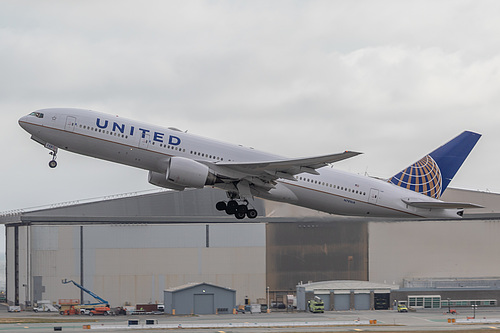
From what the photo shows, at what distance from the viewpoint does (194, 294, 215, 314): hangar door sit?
8881 centimetres

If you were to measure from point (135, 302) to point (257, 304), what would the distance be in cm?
1394

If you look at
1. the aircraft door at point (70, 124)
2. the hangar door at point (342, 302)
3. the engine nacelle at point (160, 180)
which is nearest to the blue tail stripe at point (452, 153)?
the engine nacelle at point (160, 180)

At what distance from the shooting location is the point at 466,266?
93875 mm

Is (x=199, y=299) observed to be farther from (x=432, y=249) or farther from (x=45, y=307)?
(x=432, y=249)

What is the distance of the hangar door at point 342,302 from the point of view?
305ft

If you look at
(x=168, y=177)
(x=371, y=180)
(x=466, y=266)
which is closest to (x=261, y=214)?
(x=466, y=266)

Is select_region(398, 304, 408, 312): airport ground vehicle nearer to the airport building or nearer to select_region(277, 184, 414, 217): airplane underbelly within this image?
the airport building

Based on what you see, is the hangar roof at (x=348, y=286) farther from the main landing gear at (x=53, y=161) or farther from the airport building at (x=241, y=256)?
the main landing gear at (x=53, y=161)

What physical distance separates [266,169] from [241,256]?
155 feet

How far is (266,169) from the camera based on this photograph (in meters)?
51.5

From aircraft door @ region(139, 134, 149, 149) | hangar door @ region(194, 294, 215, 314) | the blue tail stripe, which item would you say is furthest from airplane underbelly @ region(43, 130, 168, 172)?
hangar door @ region(194, 294, 215, 314)

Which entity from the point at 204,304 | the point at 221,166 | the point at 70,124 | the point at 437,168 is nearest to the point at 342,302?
the point at 204,304

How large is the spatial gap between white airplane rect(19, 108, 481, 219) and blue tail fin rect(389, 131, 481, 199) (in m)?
2.42

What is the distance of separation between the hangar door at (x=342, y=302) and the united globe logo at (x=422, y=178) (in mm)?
34307
